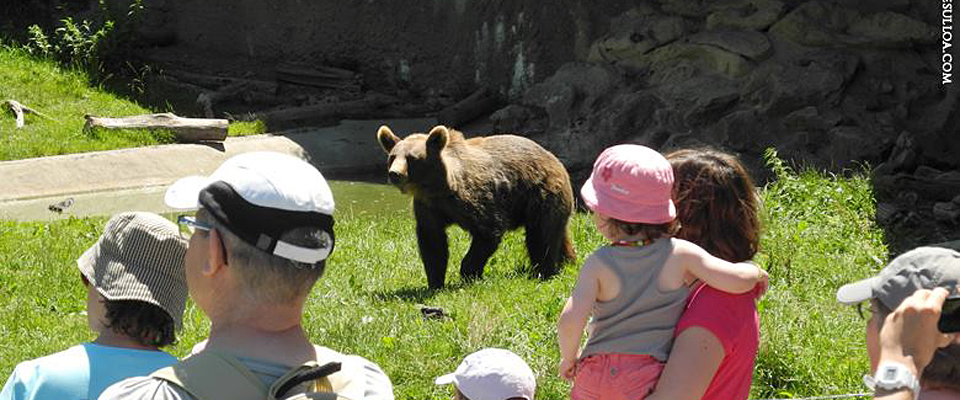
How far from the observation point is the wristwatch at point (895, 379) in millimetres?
2965

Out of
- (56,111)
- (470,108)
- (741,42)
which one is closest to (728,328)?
(741,42)

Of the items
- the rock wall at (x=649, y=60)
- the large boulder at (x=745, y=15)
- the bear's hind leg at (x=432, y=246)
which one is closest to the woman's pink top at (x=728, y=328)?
the bear's hind leg at (x=432, y=246)

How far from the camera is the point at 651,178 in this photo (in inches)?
169

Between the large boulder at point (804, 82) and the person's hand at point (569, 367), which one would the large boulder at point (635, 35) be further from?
the person's hand at point (569, 367)

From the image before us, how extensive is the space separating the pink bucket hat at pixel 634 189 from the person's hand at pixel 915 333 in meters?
1.33

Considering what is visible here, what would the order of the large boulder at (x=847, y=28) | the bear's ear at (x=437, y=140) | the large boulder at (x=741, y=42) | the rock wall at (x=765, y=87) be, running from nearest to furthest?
the bear's ear at (x=437, y=140) → the rock wall at (x=765, y=87) → the large boulder at (x=847, y=28) → the large boulder at (x=741, y=42)

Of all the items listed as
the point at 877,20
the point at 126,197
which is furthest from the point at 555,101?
the point at 126,197

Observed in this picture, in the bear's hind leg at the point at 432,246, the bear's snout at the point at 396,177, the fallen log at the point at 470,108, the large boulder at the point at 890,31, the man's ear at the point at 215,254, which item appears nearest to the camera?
the man's ear at the point at 215,254

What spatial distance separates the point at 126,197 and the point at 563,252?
638 centimetres

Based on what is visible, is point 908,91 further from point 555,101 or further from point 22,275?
point 22,275

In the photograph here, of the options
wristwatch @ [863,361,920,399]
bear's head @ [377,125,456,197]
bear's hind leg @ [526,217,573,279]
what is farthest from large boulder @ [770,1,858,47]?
wristwatch @ [863,361,920,399]

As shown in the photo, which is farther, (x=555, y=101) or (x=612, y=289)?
(x=555, y=101)

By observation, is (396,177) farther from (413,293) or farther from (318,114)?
(318,114)

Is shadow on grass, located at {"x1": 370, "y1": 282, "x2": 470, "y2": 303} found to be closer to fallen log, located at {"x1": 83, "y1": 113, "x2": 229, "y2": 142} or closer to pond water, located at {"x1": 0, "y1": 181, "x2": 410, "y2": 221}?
pond water, located at {"x1": 0, "y1": 181, "x2": 410, "y2": 221}
